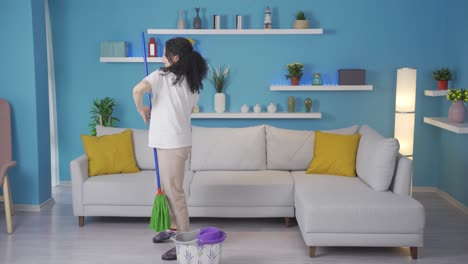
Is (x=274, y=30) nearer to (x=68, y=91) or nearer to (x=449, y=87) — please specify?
(x=449, y=87)

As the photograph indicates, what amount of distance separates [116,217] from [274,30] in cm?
252

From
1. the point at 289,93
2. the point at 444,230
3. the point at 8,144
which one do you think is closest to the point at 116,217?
the point at 8,144

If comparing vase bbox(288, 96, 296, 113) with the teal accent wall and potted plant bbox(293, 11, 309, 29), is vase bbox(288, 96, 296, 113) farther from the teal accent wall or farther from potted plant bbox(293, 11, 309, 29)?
potted plant bbox(293, 11, 309, 29)

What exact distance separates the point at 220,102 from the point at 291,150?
→ 3.84 feet

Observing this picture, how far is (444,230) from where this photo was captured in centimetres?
488

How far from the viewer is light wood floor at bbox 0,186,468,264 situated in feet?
13.7

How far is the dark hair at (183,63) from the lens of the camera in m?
3.89

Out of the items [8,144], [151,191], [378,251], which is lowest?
[378,251]

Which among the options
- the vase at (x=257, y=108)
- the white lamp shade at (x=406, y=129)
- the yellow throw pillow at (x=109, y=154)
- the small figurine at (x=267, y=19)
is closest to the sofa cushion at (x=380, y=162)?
the white lamp shade at (x=406, y=129)

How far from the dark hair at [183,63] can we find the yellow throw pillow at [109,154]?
1578mm

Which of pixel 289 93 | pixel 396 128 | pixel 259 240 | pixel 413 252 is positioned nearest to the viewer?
pixel 413 252

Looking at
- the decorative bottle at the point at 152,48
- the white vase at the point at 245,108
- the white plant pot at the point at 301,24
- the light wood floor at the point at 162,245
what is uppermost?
the white plant pot at the point at 301,24

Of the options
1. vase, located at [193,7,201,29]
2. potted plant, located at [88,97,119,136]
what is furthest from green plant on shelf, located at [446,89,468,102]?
potted plant, located at [88,97,119,136]

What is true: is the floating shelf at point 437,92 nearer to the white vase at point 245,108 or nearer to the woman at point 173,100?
the white vase at point 245,108
